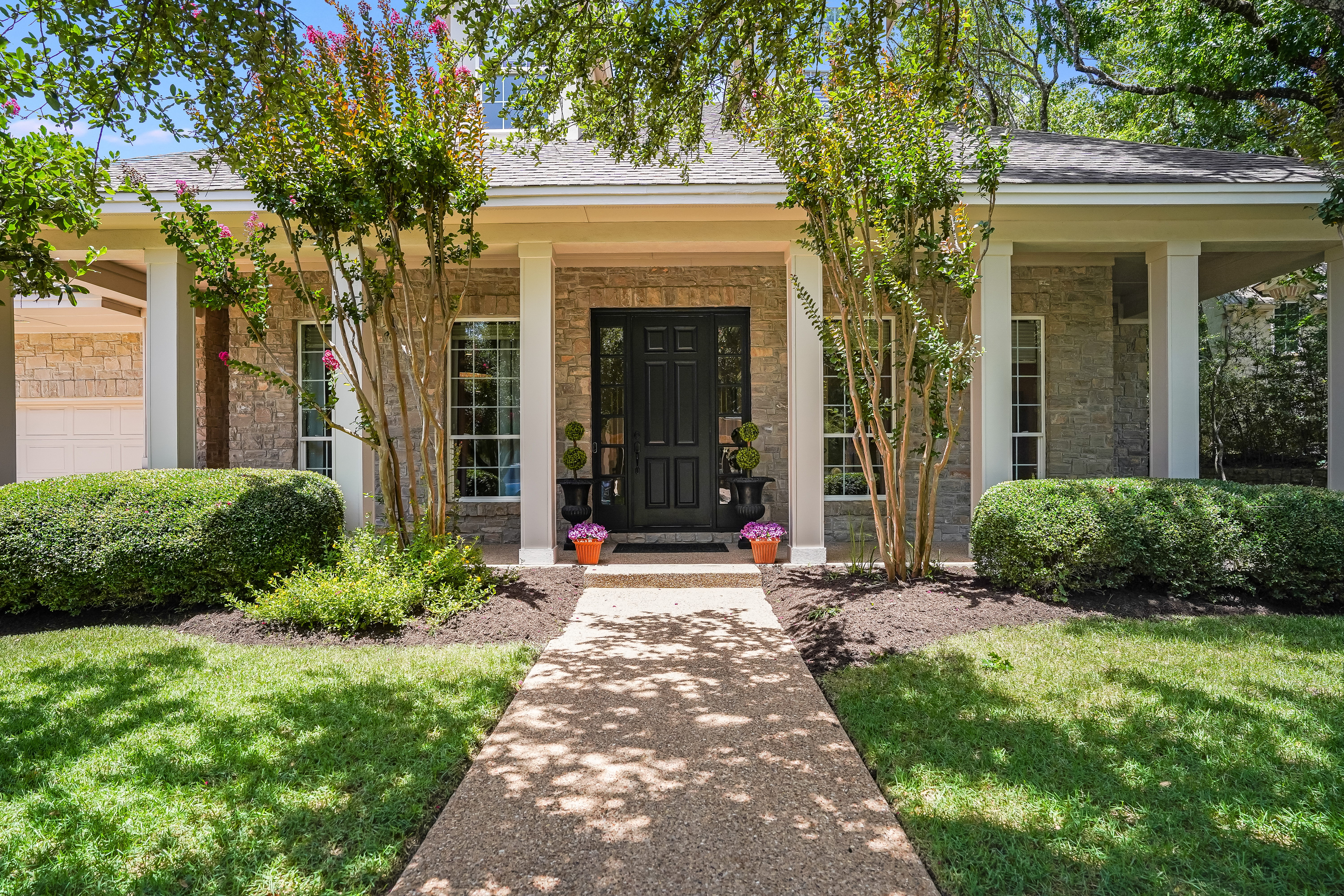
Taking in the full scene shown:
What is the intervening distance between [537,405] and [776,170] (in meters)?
2.84

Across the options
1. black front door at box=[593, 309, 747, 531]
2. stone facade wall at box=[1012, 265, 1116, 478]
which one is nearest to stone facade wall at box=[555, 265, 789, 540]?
black front door at box=[593, 309, 747, 531]

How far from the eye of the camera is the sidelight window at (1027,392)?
825cm

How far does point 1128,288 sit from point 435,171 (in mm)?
7723

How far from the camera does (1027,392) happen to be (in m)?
8.28

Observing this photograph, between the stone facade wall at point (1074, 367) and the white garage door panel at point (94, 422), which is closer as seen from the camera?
the stone facade wall at point (1074, 367)

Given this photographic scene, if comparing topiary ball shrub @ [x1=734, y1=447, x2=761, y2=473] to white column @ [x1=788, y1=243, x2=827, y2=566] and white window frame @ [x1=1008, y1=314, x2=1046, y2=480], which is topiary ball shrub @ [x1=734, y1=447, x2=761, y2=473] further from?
white window frame @ [x1=1008, y1=314, x2=1046, y2=480]

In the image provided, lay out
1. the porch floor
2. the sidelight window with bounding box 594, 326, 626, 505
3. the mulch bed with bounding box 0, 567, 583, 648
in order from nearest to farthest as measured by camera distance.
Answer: the mulch bed with bounding box 0, 567, 583, 648 → the porch floor → the sidelight window with bounding box 594, 326, 626, 505

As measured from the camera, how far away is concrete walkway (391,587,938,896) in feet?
6.84

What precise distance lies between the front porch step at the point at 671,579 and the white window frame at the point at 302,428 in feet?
12.6

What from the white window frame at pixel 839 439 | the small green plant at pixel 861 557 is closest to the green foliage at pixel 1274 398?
the white window frame at pixel 839 439

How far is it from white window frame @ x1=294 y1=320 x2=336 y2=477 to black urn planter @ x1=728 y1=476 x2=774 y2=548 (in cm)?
442

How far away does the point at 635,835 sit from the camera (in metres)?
2.31

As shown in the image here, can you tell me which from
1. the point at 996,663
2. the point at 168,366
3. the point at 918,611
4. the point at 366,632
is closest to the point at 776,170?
the point at 918,611

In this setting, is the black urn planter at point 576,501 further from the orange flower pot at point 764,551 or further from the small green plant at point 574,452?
the orange flower pot at point 764,551
